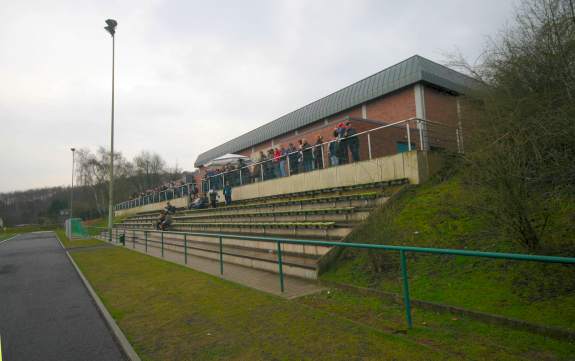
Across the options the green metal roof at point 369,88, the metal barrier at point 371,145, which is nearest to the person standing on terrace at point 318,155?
the metal barrier at point 371,145

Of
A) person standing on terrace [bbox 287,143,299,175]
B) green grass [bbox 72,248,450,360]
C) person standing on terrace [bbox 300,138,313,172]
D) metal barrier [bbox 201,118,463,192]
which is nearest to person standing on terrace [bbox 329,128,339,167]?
metal barrier [bbox 201,118,463,192]

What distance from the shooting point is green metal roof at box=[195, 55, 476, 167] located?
19438 millimetres

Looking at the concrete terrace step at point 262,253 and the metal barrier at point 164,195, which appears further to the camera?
the metal barrier at point 164,195

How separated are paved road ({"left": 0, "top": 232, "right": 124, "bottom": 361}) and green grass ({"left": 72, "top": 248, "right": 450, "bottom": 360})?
36 cm

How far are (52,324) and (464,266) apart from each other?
6753mm

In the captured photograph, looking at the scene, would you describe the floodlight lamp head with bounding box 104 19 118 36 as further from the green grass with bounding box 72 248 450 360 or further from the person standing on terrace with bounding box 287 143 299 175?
the green grass with bounding box 72 248 450 360

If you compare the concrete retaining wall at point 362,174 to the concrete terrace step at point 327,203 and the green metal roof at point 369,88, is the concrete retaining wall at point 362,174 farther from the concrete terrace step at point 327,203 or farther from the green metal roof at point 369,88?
the green metal roof at point 369,88

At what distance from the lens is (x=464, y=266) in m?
5.50

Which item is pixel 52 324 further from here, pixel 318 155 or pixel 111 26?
pixel 111 26

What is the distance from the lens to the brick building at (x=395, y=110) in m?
10.7

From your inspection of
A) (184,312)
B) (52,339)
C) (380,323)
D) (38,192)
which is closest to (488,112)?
(380,323)

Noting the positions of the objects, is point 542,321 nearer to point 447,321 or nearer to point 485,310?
point 485,310

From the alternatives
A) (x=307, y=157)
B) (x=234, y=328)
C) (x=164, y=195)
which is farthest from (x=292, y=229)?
(x=164, y=195)

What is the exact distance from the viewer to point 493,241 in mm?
5730
